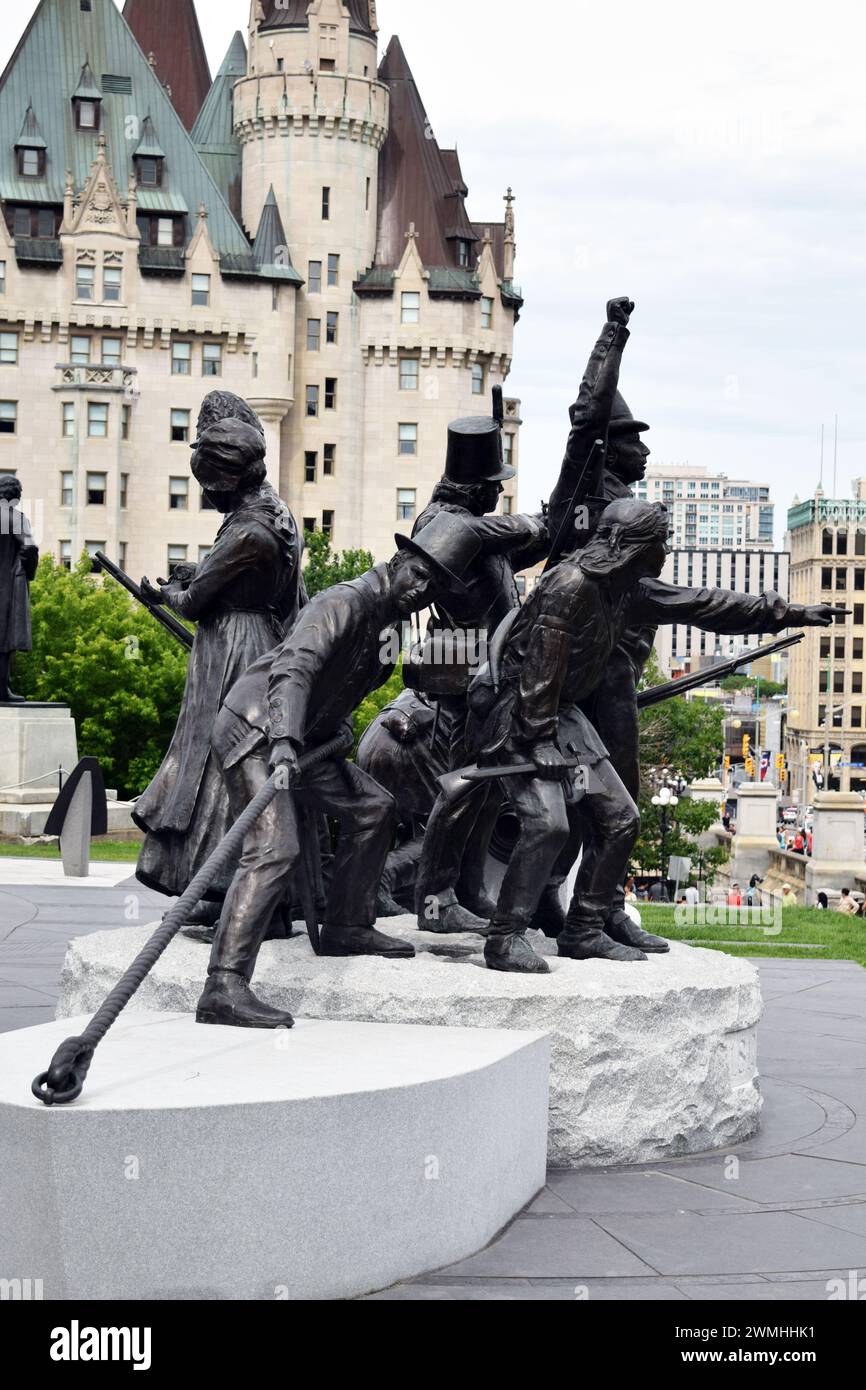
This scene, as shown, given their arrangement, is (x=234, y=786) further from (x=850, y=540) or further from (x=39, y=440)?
(x=850, y=540)

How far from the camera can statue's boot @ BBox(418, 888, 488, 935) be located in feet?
35.0

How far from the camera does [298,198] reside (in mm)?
84500

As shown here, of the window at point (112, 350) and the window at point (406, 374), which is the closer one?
the window at point (112, 350)

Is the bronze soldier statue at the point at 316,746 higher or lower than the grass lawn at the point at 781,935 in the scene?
higher

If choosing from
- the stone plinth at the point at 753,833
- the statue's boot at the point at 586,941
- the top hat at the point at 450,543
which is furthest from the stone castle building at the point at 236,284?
the statue's boot at the point at 586,941

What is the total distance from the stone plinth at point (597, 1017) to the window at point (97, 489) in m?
73.9

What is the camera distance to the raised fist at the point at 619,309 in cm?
1001

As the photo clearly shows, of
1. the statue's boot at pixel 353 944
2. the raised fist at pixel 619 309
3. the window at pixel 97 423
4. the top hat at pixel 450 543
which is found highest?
the window at pixel 97 423

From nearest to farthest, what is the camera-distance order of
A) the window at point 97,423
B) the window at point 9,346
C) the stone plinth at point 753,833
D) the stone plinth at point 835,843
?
the stone plinth at point 835,843 < the stone plinth at point 753,833 < the window at point 97,423 < the window at point 9,346

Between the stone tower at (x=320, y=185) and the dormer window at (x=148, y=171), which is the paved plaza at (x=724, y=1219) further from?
the stone tower at (x=320, y=185)

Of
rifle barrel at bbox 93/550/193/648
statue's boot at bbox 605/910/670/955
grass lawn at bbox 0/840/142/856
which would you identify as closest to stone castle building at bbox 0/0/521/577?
grass lawn at bbox 0/840/142/856

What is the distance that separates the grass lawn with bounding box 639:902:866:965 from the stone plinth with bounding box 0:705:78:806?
875cm

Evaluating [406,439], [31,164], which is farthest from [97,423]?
[406,439]

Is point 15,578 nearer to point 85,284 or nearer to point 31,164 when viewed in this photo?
point 85,284
